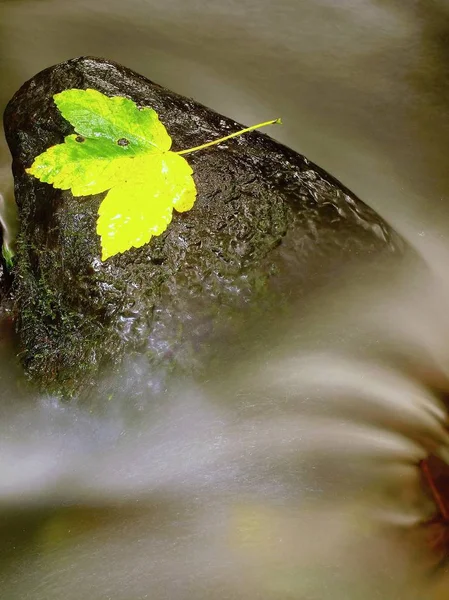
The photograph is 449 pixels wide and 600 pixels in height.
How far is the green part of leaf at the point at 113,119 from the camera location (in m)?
1.56

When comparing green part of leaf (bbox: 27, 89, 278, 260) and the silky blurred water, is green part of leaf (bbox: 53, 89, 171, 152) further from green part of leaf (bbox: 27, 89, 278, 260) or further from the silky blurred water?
the silky blurred water

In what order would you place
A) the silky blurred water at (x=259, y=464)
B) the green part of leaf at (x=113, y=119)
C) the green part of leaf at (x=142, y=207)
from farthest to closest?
the green part of leaf at (x=113, y=119) → the green part of leaf at (x=142, y=207) → the silky blurred water at (x=259, y=464)

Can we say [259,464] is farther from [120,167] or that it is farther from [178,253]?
[120,167]

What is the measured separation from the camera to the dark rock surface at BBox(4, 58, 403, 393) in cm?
145

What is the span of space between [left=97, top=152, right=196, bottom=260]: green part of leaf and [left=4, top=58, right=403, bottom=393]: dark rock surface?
42 mm

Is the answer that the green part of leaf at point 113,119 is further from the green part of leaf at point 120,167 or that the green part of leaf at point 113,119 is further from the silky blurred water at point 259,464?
the silky blurred water at point 259,464

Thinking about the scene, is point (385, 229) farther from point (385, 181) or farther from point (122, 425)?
point (122, 425)

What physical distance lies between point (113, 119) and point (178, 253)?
460 millimetres

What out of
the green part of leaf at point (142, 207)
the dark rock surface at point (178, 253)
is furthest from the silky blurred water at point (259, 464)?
the green part of leaf at point (142, 207)

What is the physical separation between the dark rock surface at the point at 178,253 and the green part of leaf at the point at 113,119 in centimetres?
5

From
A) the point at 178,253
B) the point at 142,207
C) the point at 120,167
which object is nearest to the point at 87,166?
the point at 120,167

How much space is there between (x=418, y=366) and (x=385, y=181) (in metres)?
0.93

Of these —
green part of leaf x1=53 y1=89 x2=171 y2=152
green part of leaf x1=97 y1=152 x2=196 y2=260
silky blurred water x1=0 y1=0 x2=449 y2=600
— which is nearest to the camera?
silky blurred water x1=0 y1=0 x2=449 y2=600

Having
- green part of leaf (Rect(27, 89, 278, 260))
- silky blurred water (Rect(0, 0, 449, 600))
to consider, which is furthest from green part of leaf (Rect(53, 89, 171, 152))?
silky blurred water (Rect(0, 0, 449, 600))
